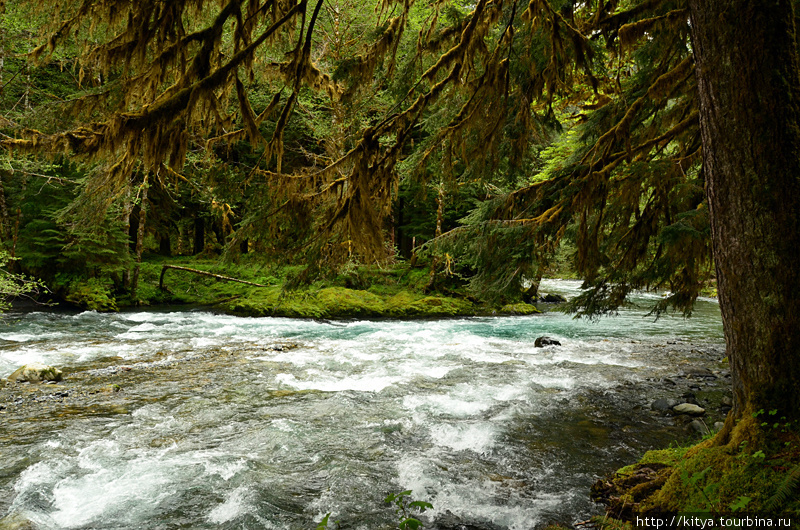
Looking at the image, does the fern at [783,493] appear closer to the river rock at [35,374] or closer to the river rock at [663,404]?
the river rock at [663,404]

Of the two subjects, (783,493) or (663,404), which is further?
(663,404)

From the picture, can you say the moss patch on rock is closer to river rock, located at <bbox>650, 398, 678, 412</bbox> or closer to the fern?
river rock, located at <bbox>650, 398, 678, 412</bbox>

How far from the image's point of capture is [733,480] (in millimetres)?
2785

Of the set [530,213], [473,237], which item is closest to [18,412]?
[473,237]

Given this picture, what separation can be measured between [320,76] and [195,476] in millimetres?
4641

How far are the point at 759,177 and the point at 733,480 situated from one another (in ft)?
6.12

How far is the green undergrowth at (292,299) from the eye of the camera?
16.3 m

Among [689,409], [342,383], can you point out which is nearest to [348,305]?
[342,383]

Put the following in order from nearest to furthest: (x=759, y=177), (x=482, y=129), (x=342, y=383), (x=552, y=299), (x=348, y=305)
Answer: (x=759, y=177) → (x=482, y=129) → (x=342, y=383) → (x=348, y=305) → (x=552, y=299)

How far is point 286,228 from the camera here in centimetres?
521

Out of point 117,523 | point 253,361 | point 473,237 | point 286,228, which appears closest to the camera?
point 117,523

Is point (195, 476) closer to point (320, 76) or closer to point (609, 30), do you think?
point (320, 76)

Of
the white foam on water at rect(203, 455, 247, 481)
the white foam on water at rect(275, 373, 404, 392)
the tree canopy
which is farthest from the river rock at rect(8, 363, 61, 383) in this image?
the white foam on water at rect(203, 455, 247, 481)

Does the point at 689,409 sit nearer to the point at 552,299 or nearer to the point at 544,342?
the point at 544,342
